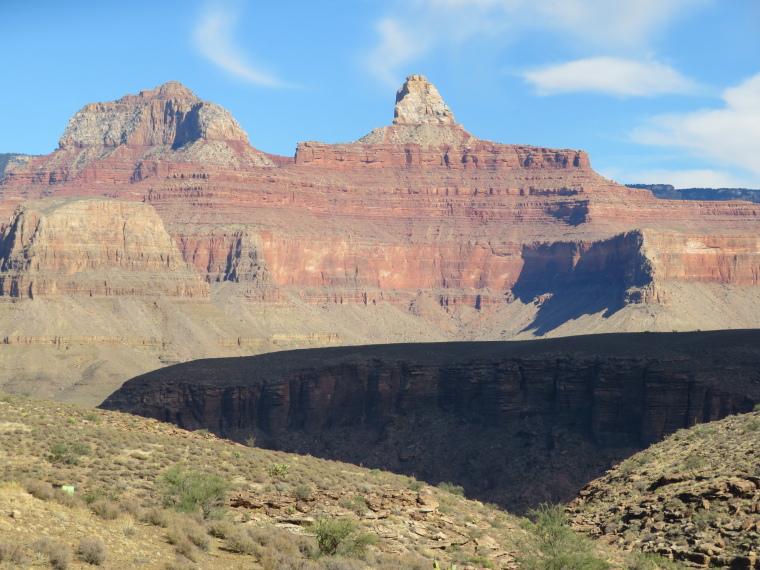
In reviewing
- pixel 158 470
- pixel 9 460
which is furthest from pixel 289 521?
pixel 9 460

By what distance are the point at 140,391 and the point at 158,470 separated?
64.8 meters

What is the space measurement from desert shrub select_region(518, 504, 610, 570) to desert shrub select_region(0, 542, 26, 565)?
46.3ft

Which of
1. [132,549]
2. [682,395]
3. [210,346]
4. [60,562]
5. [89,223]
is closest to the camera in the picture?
[60,562]

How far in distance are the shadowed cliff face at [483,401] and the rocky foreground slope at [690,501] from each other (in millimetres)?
31211

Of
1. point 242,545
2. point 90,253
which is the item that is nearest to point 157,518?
point 242,545

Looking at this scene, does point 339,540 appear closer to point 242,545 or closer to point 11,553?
point 242,545

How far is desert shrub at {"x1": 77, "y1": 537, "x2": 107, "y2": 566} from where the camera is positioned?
1145 inches

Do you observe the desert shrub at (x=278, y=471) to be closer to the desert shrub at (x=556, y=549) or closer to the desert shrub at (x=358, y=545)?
the desert shrub at (x=556, y=549)

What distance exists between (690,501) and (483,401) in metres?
57.6

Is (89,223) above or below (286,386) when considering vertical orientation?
above

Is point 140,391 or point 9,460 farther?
point 140,391

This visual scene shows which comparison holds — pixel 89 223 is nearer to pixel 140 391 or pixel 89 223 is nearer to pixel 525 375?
pixel 140 391

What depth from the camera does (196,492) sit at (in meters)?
38.7

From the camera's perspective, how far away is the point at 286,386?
110062mm
